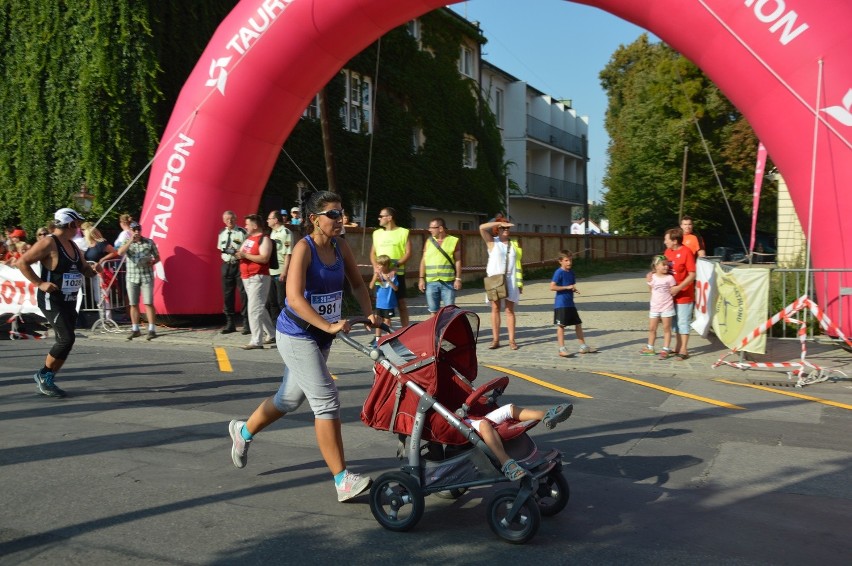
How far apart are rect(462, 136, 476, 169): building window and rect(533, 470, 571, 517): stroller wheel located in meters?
30.4

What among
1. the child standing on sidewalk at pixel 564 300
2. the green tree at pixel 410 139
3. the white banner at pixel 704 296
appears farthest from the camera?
the green tree at pixel 410 139

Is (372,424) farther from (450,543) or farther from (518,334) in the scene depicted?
(518,334)

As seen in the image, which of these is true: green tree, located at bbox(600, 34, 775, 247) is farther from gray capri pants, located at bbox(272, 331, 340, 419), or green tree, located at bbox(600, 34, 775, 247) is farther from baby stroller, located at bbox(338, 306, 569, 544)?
gray capri pants, located at bbox(272, 331, 340, 419)

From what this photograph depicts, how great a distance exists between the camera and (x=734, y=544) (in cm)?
420

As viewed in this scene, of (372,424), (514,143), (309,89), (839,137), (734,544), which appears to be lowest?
(734,544)

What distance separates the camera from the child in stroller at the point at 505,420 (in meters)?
4.21

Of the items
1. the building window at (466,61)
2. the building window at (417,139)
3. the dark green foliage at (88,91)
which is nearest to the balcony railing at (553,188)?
the building window at (466,61)

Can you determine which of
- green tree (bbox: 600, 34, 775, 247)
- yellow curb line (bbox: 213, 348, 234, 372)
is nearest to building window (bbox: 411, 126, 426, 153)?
green tree (bbox: 600, 34, 775, 247)

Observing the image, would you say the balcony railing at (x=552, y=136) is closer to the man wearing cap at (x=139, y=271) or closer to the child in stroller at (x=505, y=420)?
the man wearing cap at (x=139, y=271)

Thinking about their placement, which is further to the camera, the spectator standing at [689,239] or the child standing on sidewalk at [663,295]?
the spectator standing at [689,239]

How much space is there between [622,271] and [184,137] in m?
23.6

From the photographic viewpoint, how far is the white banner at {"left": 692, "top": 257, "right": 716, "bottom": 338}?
10.9 meters

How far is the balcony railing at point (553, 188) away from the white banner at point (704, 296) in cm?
3705

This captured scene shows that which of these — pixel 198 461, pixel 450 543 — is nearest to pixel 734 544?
pixel 450 543
